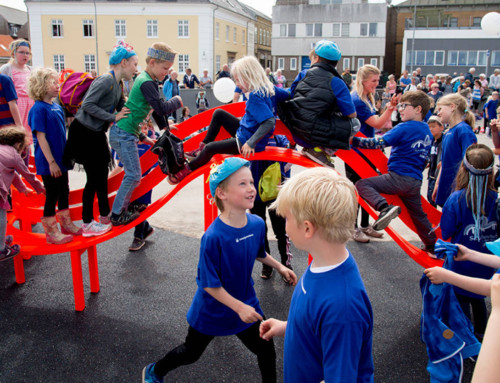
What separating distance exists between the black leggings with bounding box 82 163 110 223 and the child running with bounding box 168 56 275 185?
701 millimetres

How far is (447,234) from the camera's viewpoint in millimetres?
3494

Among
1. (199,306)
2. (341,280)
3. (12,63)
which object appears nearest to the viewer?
(341,280)

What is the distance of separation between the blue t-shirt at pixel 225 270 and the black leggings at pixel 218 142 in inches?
55.3

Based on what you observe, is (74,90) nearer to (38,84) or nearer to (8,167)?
(38,84)

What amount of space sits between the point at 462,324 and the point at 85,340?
9.52ft

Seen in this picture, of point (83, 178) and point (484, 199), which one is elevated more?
point (484, 199)

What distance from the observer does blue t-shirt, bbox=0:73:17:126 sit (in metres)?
5.31

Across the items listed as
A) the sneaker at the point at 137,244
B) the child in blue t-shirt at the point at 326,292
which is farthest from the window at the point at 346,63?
the child in blue t-shirt at the point at 326,292

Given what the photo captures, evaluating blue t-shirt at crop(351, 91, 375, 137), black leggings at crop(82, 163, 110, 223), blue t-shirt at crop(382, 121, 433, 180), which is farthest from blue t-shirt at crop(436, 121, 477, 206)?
black leggings at crop(82, 163, 110, 223)

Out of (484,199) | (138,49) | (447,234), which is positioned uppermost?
(138,49)

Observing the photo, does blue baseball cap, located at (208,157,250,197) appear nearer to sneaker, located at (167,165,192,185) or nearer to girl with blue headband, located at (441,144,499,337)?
sneaker, located at (167,165,192,185)

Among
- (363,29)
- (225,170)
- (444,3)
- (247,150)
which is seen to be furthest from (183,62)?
(225,170)

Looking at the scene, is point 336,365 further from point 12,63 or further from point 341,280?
point 12,63

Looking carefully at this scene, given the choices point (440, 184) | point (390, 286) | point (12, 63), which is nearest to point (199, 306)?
point (390, 286)
